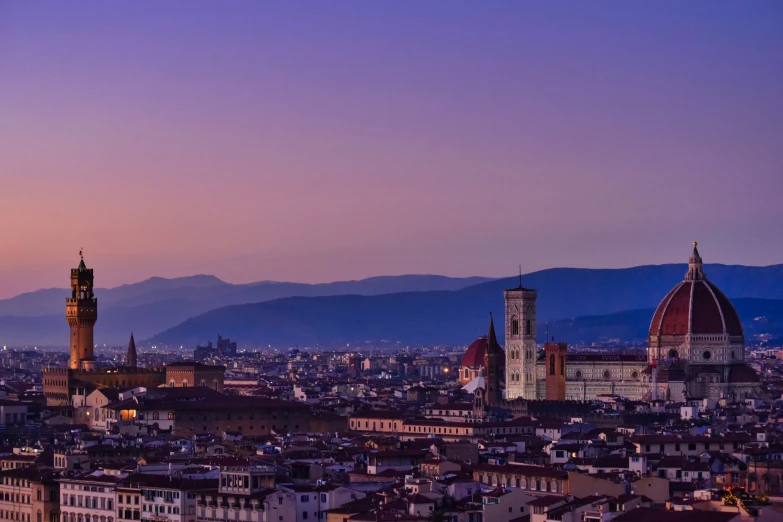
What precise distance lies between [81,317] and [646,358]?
3922 centimetres

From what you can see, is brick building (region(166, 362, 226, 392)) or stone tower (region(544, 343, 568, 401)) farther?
stone tower (region(544, 343, 568, 401))

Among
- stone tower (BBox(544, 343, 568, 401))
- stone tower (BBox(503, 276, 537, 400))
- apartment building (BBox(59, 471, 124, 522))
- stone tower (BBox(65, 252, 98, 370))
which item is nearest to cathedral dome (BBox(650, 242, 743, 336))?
stone tower (BBox(544, 343, 568, 401))

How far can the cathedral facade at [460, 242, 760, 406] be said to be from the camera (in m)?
142

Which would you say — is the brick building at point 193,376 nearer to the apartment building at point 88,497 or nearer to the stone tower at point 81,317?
the stone tower at point 81,317

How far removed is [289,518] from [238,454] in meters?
17.7

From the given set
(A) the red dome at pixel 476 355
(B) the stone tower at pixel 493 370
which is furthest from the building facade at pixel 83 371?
(A) the red dome at pixel 476 355

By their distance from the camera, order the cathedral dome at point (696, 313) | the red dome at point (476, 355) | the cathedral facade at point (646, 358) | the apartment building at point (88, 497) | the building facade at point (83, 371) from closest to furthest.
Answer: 1. the apartment building at point (88, 497)
2. the building facade at point (83, 371)
3. the cathedral facade at point (646, 358)
4. the cathedral dome at point (696, 313)
5. the red dome at point (476, 355)

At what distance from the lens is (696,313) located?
145125 mm

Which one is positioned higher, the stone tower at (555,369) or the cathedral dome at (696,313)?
the cathedral dome at (696,313)

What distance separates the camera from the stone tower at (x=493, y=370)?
132 m

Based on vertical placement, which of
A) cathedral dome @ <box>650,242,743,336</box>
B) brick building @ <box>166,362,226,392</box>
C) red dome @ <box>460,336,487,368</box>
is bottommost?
brick building @ <box>166,362,226,392</box>

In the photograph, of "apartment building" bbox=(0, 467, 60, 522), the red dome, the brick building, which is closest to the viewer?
"apartment building" bbox=(0, 467, 60, 522)

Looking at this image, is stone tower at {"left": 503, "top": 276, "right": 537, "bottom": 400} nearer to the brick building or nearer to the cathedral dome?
the cathedral dome

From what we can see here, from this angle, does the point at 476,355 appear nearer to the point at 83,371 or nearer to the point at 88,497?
the point at 83,371
